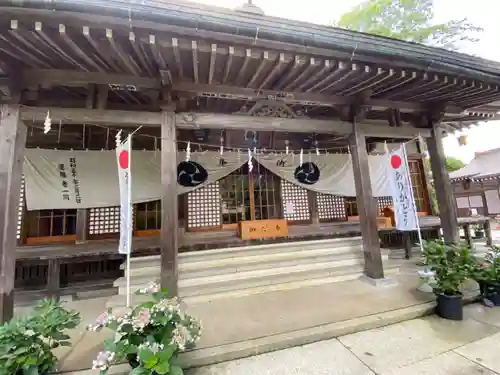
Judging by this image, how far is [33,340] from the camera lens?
212cm

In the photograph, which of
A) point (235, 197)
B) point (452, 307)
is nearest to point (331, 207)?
point (235, 197)

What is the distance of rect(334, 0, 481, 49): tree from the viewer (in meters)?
12.5

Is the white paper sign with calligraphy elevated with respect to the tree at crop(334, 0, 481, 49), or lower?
lower

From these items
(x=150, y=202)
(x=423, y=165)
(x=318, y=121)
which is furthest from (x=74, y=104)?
(x=423, y=165)

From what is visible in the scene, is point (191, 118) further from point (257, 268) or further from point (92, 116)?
point (257, 268)

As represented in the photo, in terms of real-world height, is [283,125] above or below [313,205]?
above

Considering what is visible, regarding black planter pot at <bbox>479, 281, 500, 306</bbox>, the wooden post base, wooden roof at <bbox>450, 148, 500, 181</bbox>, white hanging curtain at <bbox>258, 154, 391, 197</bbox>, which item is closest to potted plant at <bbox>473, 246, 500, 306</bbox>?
black planter pot at <bbox>479, 281, 500, 306</bbox>

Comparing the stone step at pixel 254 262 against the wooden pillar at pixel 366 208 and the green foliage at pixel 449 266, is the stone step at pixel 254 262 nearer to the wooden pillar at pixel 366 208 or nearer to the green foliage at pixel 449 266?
the wooden pillar at pixel 366 208

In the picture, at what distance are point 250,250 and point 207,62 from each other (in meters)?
3.59

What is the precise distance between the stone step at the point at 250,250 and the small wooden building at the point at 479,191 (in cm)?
1181

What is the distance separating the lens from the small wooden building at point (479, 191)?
13.7m

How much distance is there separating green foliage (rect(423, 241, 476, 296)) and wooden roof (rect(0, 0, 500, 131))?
105 inches

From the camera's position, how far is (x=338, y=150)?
7.38m

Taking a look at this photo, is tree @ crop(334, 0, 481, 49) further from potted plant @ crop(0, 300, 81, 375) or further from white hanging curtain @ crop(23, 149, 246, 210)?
potted plant @ crop(0, 300, 81, 375)
